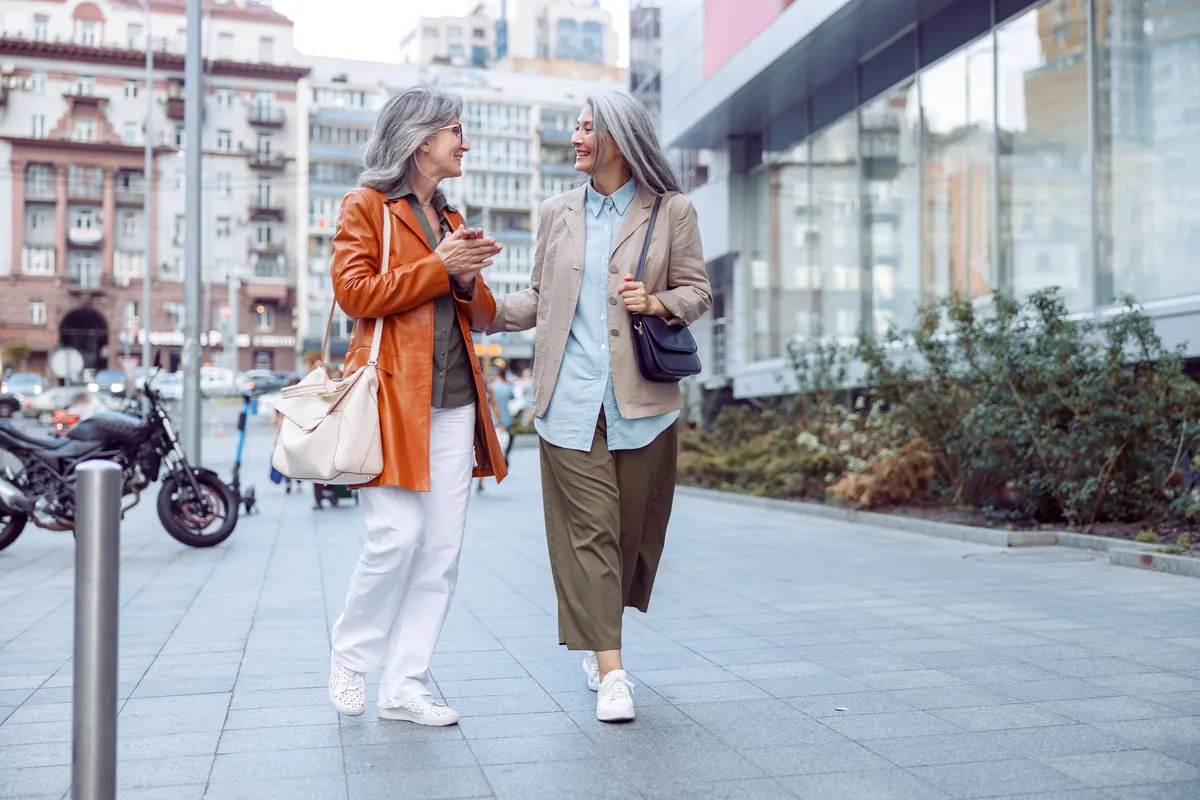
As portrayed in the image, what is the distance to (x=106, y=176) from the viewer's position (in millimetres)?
72438

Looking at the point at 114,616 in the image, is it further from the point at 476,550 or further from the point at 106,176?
the point at 106,176

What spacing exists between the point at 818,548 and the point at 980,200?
7057mm

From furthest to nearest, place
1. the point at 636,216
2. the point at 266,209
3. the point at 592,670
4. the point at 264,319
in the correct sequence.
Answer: the point at 264,319 < the point at 266,209 < the point at 592,670 < the point at 636,216

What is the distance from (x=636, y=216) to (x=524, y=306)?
0.50 meters

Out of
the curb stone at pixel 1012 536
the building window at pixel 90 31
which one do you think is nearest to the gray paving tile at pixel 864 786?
the curb stone at pixel 1012 536

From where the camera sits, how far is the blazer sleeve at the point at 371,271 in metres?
4.12

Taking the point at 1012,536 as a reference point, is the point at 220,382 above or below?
above

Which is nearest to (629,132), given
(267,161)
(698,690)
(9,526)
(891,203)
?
(698,690)

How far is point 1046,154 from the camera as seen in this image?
13.9m

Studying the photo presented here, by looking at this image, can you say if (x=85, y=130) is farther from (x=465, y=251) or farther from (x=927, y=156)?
(x=465, y=251)

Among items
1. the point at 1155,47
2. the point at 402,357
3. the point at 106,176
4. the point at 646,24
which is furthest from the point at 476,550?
the point at 106,176

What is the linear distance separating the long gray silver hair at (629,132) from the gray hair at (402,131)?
0.46 meters

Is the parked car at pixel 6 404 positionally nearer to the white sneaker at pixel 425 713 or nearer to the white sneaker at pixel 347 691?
the white sneaker at pixel 347 691

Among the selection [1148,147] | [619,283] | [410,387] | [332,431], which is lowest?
[332,431]
